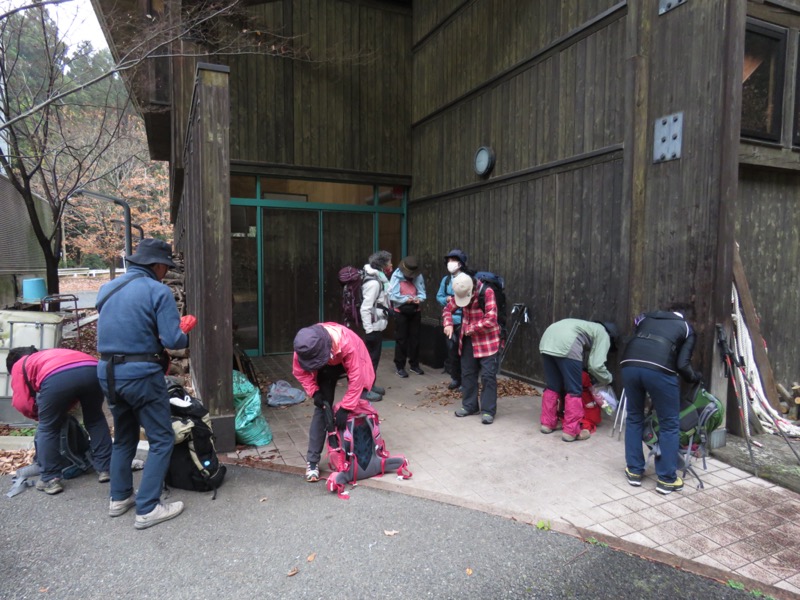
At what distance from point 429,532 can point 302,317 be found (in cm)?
656

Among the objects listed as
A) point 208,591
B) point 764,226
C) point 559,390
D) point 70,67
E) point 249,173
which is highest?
point 70,67

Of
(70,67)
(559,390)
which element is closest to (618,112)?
(559,390)

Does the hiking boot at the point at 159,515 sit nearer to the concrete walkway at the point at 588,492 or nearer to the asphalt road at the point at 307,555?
the asphalt road at the point at 307,555

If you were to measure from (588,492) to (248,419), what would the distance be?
10.2ft

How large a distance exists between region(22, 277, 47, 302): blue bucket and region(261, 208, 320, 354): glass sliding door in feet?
22.5

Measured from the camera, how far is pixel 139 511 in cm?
338

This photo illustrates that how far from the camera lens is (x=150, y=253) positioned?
354cm

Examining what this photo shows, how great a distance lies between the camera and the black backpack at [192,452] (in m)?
3.79

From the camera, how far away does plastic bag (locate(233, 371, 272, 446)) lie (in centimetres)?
479

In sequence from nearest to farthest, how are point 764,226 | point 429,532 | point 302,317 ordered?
point 429,532
point 764,226
point 302,317

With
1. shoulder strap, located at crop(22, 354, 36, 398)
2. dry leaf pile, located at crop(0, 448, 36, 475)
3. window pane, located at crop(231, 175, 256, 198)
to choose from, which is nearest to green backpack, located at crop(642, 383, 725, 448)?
shoulder strap, located at crop(22, 354, 36, 398)

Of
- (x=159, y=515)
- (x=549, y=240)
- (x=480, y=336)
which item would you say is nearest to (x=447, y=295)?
(x=480, y=336)

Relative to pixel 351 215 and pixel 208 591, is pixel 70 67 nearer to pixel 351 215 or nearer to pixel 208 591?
pixel 351 215

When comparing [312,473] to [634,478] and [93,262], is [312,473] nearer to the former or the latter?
[634,478]
